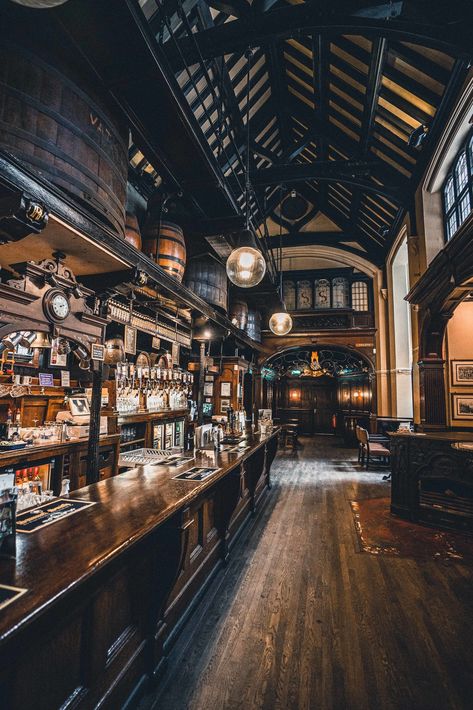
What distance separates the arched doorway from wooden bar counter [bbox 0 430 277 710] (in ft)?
36.2

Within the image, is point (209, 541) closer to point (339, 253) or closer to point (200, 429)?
point (200, 429)

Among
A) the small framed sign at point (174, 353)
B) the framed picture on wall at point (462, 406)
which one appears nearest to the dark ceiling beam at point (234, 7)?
the small framed sign at point (174, 353)

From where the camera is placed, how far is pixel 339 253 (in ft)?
39.5

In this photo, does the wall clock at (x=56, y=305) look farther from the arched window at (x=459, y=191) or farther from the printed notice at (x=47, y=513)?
the arched window at (x=459, y=191)

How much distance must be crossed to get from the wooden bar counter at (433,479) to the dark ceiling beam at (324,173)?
502 cm

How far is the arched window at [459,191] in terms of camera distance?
213 inches

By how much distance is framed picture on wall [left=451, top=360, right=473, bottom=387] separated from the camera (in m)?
6.25

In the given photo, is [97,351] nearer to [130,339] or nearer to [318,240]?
[130,339]

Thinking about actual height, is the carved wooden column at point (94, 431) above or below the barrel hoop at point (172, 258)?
below

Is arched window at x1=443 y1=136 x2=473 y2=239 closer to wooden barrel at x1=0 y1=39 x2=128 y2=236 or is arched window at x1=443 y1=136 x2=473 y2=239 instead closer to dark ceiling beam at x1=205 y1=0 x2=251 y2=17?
dark ceiling beam at x1=205 y1=0 x2=251 y2=17

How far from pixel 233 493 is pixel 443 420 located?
181 inches

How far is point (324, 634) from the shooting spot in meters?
2.43

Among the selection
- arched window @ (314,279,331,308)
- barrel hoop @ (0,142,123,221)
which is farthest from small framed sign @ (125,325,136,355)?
arched window @ (314,279,331,308)

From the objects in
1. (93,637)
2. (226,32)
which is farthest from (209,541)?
(226,32)
